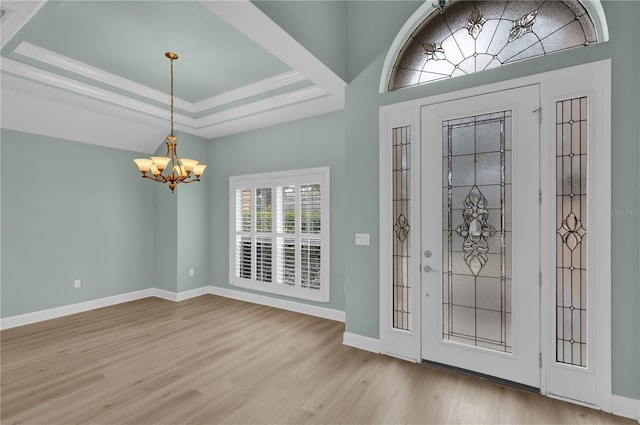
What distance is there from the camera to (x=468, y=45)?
2744mm

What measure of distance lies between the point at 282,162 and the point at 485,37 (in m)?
2.96

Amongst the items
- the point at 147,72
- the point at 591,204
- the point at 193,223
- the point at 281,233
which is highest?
the point at 147,72

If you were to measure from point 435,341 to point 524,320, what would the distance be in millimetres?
749

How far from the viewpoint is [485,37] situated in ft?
8.77

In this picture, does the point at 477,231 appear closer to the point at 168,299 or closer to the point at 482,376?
the point at 482,376

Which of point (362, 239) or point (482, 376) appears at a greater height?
point (362, 239)

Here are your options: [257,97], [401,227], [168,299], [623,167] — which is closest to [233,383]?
[401,227]

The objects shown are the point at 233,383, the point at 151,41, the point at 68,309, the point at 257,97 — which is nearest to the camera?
the point at 233,383

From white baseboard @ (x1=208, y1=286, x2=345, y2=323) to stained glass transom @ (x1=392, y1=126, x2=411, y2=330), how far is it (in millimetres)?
1293

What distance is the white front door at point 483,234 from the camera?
2.45 m

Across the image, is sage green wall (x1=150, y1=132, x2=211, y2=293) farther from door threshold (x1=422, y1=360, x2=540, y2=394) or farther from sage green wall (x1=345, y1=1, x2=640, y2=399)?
sage green wall (x1=345, y1=1, x2=640, y2=399)

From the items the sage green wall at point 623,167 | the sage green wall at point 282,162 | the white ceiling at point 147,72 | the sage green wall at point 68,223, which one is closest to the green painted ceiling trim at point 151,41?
the white ceiling at point 147,72

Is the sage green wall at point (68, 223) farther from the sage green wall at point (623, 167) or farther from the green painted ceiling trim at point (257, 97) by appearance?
the sage green wall at point (623, 167)

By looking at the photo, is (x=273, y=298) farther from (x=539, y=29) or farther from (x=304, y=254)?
(x=539, y=29)
